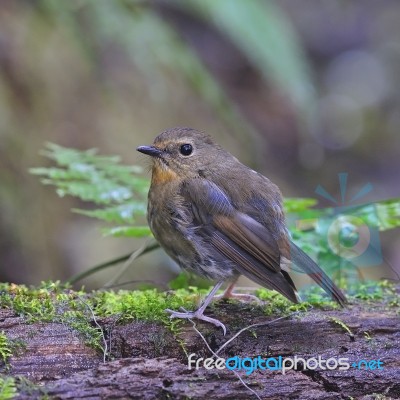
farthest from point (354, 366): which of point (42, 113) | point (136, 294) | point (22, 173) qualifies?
point (42, 113)

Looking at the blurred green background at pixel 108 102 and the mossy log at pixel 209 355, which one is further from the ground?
the blurred green background at pixel 108 102

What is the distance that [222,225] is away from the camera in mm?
3627

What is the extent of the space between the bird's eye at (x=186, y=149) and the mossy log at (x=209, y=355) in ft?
3.14

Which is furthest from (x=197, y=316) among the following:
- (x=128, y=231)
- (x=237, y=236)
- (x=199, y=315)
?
(x=128, y=231)

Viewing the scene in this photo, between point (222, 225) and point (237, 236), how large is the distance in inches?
4.2

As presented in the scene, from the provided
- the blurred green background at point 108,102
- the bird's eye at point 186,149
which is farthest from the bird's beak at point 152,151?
the blurred green background at point 108,102

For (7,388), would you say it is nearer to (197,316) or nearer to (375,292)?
(197,316)

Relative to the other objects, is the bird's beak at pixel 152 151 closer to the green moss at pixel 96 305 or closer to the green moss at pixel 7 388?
the green moss at pixel 96 305

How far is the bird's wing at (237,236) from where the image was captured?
346 centimetres

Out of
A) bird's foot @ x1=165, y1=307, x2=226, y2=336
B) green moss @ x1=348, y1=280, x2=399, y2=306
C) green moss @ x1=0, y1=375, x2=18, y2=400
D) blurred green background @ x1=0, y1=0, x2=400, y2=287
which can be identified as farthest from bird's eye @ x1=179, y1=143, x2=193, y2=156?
blurred green background @ x1=0, y1=0, x2=400, y2=287

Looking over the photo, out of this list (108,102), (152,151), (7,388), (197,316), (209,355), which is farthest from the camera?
(108,102)

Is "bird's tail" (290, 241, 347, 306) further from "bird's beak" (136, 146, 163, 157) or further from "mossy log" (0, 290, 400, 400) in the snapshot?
"bird's beak" (136, 146, 163, 157)

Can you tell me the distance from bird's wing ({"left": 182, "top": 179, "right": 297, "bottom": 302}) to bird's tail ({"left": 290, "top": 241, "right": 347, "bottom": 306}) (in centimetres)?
11

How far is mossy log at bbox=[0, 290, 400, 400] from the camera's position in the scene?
275 centimetres
